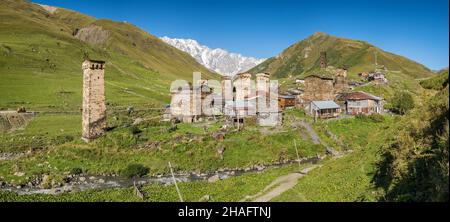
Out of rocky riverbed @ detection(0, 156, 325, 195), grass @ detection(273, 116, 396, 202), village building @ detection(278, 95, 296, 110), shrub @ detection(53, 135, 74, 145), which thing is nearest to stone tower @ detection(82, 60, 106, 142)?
shrub @ detection(53, 135, 74, 145)

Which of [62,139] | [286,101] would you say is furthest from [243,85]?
[62,139]

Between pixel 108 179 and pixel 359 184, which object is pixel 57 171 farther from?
pixel 359 184

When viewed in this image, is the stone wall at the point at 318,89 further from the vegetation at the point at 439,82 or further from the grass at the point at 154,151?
the vegetation at the point at 439,82

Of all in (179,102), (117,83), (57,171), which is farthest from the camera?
(117,83)

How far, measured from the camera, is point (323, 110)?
6397 cm

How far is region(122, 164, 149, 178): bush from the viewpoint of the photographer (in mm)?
38875

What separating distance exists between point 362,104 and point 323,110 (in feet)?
30.6

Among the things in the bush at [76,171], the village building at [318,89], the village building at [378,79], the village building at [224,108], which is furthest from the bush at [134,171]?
the village building at [378,79]

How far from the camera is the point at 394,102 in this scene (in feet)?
213
